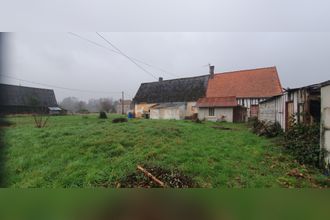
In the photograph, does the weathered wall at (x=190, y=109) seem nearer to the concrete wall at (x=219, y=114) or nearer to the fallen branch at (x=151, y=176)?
the concrete wall at (x=219, y=114)

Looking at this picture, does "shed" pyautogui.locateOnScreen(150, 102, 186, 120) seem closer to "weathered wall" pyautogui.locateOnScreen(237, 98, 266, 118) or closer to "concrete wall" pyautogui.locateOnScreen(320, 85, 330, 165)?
"weathered wall" pyautogui.locateOnScreen(237, 98, 266, 118)

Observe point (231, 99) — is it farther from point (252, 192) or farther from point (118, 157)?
point (252, 192)

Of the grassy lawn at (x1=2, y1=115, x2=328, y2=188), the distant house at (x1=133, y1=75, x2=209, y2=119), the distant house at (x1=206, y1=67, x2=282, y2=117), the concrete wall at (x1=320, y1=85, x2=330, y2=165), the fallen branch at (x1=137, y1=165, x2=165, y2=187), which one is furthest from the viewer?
the distant house at (x1=133, y1=75, x2=209, y2=119)

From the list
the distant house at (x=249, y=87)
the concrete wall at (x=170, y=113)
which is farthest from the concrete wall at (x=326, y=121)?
the concrete wall at (x=170, y=113)

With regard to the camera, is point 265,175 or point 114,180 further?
point 265,175

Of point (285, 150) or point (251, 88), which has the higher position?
point (251, 88)

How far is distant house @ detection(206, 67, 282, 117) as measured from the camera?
17.6m

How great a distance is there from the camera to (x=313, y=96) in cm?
607

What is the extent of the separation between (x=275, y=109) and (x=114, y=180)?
9.64 meters

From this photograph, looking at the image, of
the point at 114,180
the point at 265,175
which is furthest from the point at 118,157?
the point at 265,175

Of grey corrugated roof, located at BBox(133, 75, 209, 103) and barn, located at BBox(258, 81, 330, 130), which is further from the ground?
grey corrugated roof, located at BBox(133, 75, 209, 103)

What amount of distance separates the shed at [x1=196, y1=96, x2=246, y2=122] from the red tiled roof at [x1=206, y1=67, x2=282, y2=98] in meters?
1.46

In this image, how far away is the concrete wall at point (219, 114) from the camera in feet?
58.2

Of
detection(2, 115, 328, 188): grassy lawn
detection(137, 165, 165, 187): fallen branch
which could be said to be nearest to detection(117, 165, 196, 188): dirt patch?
detection(137, 165, 165, 187): fallen branch
